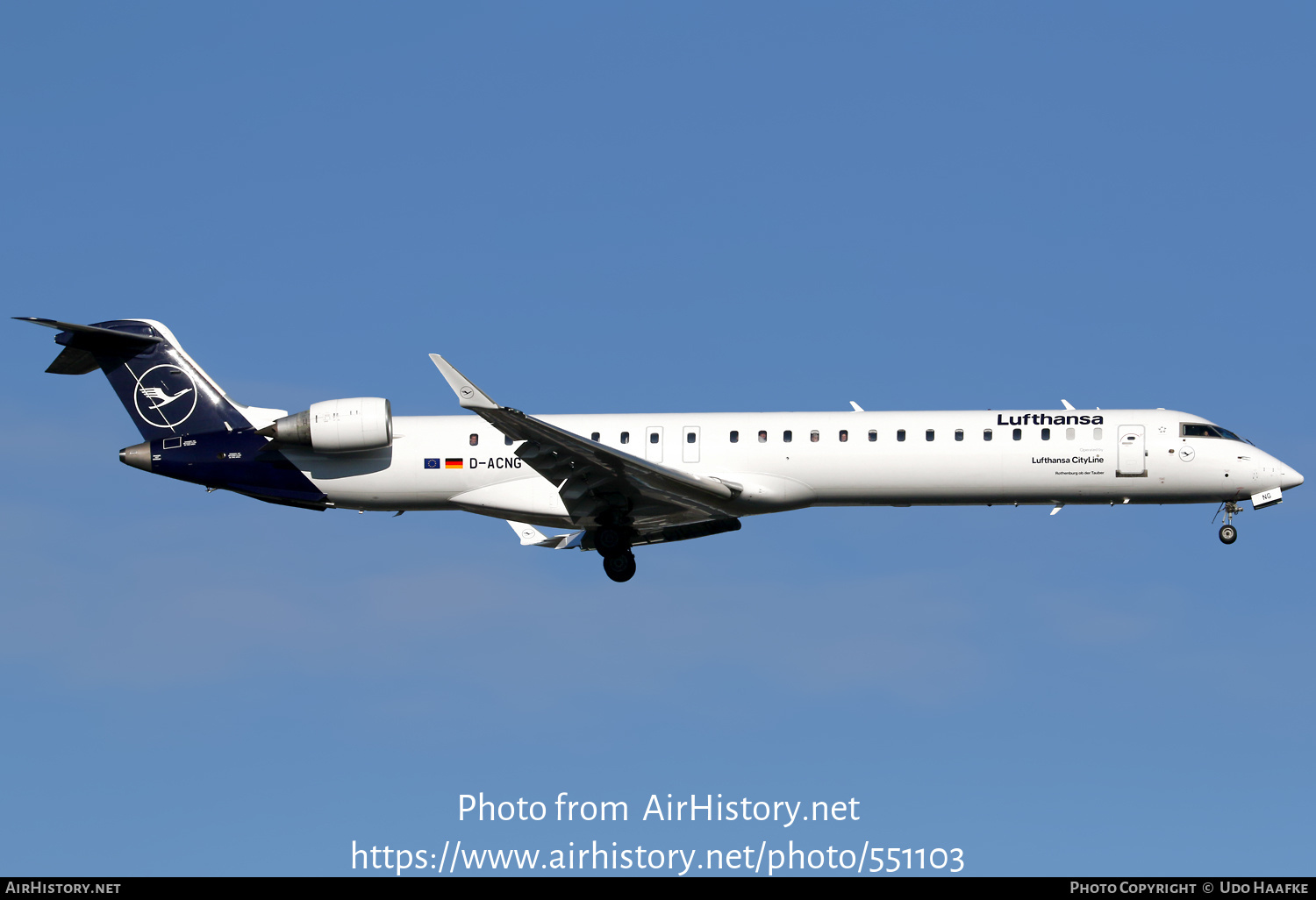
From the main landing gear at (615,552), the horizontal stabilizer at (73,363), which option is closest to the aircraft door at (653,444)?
the main landing gear at (615,552)

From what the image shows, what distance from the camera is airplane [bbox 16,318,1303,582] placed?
29.4 meters

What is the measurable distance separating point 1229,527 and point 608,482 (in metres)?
12.5

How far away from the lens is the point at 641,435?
30.2 meters

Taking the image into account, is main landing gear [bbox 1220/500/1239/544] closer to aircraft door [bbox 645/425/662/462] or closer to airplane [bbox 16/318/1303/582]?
airplane [bbox 16/318/1303/582]

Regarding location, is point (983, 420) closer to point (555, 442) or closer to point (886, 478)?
point (886, 478)

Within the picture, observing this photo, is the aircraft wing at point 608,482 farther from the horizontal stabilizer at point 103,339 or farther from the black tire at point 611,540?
the horizontal stabilizer at point 103,339

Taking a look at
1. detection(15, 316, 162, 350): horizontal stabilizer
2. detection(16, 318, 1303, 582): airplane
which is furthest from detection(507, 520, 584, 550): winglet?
detection(15, 316, 162, 350): horizontal stabilizer

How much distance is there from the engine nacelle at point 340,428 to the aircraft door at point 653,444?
5.33m

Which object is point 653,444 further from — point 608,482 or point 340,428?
point 340,428

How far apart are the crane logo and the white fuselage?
268 inches

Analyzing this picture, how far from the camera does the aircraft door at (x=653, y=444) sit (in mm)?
30062

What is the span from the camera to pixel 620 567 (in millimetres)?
30625

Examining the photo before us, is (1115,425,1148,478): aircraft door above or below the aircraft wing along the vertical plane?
above

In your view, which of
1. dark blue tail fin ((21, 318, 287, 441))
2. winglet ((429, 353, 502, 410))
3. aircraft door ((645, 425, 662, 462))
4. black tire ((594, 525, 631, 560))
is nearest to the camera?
winglet ((429, 353, 502, 410))
